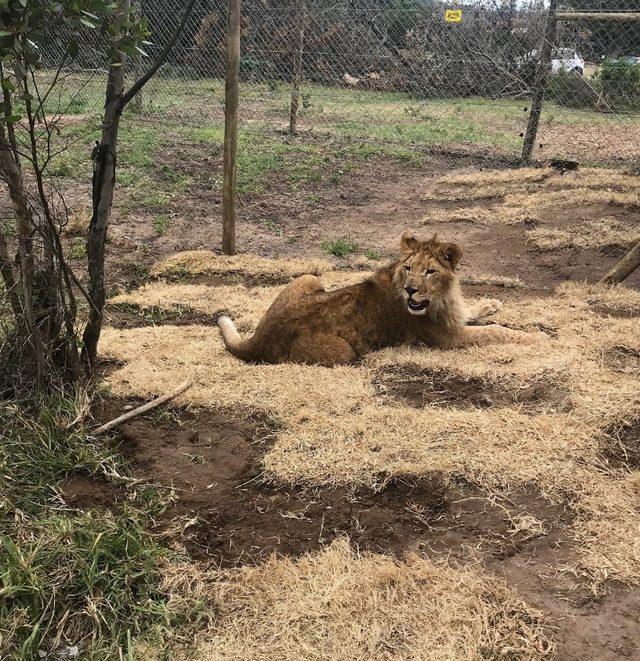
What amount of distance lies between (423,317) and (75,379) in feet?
8.80

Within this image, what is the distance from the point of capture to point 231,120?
25.6 ft

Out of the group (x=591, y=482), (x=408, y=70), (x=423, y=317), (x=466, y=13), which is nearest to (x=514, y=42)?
(x=466, y=13)

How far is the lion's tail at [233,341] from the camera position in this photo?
213 inches

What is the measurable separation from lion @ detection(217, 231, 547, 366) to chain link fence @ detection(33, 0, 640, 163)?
290 inches

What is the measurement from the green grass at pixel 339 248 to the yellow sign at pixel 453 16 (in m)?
6.09

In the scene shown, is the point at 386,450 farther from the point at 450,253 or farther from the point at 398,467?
the point at 450,253

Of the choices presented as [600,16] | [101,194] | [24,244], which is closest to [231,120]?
[101,194]

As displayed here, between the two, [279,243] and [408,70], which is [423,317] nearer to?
[279,243]

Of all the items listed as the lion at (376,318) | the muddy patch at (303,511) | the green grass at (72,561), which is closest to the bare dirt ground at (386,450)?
the muddy patch at (303,511)

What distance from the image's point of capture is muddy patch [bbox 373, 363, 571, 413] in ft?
14.6

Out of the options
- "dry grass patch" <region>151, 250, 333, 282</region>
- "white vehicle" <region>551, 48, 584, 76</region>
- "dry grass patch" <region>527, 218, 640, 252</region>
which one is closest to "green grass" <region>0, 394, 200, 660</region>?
"dry grass patch" <region>151, 250, 333, 282</region>

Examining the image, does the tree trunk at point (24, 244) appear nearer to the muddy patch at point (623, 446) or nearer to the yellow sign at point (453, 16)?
the muddy patch at point (623, 446)

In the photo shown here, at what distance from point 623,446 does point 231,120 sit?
5.68m

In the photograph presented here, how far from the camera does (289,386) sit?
4852 mm
